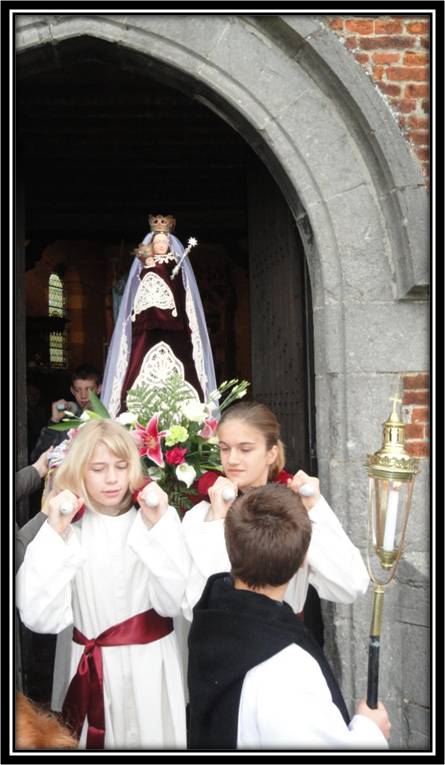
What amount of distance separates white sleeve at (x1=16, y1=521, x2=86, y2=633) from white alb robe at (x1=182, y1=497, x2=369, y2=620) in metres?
0.43

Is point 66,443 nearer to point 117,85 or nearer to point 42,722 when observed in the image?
point 42,722

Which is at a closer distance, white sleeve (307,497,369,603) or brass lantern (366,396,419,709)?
brass lantern (366,396,419,709)

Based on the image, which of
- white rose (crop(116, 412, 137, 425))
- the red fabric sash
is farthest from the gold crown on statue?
the red fabric sash

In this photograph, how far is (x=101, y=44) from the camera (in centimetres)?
365

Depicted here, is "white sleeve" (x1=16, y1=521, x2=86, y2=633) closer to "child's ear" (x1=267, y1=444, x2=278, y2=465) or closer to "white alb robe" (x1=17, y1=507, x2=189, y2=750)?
"white alb robe" (x1=17, y1=507, x2=189, y2=750)

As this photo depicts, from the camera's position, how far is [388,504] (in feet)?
7.26

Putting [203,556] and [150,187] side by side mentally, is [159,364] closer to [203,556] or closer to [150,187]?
[203,556]

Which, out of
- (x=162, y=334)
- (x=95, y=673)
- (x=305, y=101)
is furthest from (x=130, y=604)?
(x=305, y=101)

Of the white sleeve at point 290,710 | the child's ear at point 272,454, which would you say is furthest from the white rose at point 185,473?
the white sleeve at point 290,710

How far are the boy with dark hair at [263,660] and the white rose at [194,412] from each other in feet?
3.90

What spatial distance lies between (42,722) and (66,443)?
67.2 inches

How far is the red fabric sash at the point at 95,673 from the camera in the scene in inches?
108

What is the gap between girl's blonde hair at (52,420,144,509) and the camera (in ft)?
9.09

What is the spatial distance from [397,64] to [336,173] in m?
0.59
